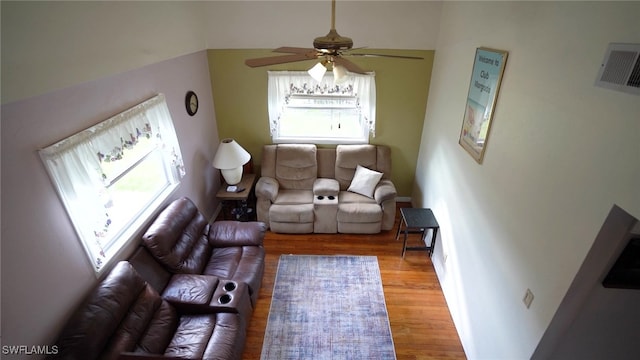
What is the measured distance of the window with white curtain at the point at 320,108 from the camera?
418 cm

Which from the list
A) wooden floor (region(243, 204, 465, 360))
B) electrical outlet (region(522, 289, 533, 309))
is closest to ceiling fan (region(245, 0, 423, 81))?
electrical outlet (region(522, 289, 533, 309))

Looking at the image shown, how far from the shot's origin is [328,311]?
122 inches

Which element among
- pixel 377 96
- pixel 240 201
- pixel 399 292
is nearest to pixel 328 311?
pixel 399 292

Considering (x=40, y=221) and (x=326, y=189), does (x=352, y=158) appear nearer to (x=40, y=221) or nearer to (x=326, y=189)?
(x=326, y=189)

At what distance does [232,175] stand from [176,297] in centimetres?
184

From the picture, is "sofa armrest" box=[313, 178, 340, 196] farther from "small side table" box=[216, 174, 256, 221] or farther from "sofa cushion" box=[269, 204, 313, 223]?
"small side table" box=[216, 174, 256, 221]

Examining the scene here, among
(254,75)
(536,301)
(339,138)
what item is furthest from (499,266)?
(254,75)

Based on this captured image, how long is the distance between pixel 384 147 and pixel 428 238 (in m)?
1.42

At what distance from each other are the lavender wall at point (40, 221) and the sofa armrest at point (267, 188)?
75.7 inches

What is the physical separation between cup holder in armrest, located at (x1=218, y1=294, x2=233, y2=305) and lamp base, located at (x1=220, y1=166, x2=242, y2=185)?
6.06ft

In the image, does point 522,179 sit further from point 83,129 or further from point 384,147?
point 83,129

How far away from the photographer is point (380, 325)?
2967mm

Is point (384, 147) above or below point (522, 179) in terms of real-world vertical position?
below

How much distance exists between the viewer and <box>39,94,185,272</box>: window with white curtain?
200cm
